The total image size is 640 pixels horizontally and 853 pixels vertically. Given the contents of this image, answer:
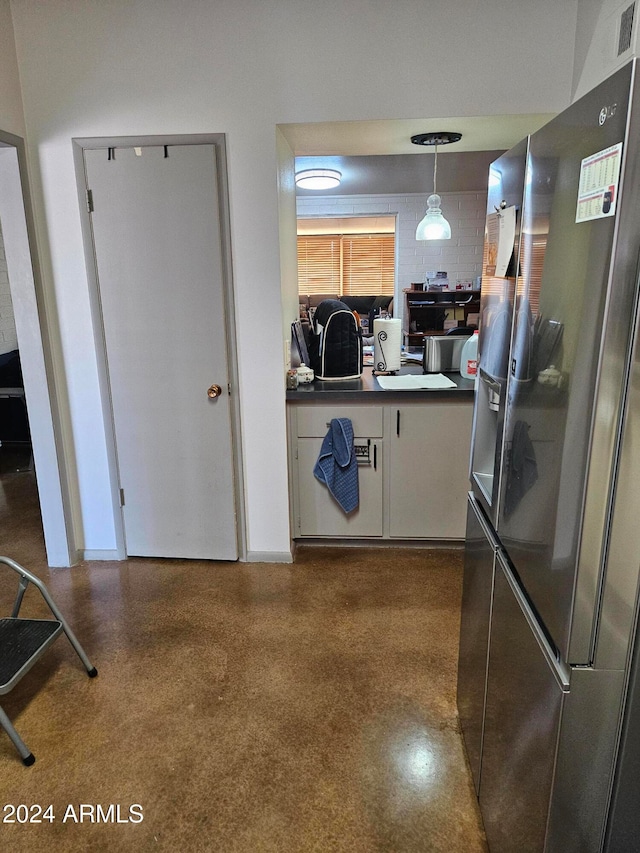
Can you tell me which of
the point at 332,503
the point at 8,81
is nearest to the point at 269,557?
the point at 332,503

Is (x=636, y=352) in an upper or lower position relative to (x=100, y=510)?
upper

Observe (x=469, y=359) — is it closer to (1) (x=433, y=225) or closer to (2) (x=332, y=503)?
(2) (x=332, y=503)

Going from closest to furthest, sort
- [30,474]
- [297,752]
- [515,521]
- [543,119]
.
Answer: [515,521] < [297,752] < [543,119] < [30,474]

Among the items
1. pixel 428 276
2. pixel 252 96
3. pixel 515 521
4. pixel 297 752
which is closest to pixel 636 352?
pixel 515 521

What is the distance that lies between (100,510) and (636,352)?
2.76 meters

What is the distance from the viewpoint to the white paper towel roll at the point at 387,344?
3.20 meters

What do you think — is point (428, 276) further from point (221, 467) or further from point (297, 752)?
point (297, 752)

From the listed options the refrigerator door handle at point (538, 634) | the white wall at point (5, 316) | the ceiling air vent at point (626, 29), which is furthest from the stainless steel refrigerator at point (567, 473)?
the white wall at point (5, 316)

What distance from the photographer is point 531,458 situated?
3.76ft

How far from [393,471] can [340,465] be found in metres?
0.29

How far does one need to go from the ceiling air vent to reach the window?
570 centimetres

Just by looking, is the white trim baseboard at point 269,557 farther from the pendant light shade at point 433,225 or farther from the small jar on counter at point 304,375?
the pendant light shade at point 433,225

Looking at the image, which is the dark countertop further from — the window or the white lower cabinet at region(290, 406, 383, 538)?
the window

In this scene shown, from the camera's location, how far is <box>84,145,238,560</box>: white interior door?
2.56m
